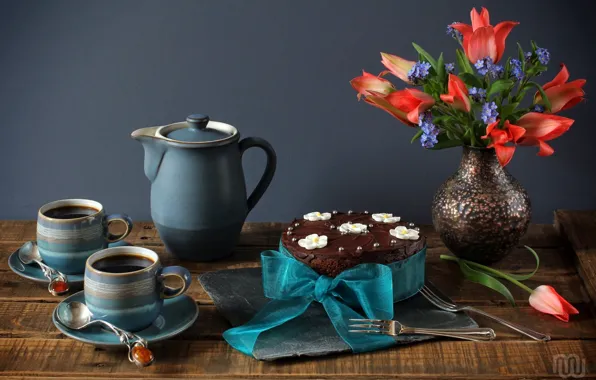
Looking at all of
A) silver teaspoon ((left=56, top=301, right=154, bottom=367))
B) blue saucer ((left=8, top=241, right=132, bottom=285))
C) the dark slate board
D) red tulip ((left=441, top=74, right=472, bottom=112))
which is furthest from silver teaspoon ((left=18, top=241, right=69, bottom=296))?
red tulip ((left=441, top=74, right=472, bottom=112))

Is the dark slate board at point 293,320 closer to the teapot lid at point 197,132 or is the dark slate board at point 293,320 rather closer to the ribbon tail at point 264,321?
the ribbon tail at point 264,321

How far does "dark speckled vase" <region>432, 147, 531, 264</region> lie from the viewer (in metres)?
1.25

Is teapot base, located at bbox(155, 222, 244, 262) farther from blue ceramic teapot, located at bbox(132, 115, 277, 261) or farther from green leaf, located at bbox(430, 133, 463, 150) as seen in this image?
→ green leaf, located at bbox(430, 133, 463, 150)

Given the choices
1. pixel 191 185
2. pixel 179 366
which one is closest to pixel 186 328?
pixel 179 366

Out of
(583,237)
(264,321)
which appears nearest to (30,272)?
(264,321)

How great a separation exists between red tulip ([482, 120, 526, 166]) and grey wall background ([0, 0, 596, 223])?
1.18 ft

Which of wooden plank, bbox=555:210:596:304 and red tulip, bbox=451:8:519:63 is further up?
red tulip, bbox=451:8:519:63

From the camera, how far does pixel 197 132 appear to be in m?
1.30

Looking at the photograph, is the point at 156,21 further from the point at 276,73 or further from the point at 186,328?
the point at 186,328

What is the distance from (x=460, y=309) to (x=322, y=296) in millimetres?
209

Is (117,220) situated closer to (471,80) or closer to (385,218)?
(385,218)

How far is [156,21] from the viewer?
4.88 feet

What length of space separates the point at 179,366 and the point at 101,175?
2.23 feet

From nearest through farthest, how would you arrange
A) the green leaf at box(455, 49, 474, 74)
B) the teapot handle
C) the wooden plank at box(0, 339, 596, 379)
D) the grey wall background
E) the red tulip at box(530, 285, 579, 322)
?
1. the wooden plank at box(0, 339, 596, 379)
2. the red tulip at box(530, 285, 579, 322)
3. the green leaf at box(455, 49, 474, 74)
4. the teapot handle
5. the grey wall background
